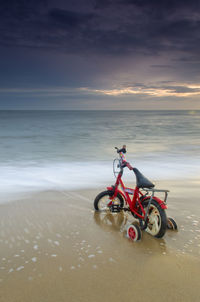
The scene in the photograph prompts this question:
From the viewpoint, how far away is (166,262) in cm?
327

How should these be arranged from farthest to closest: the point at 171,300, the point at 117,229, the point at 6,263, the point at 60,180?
the point at 60,180 → the point at 117,229 → the point at 6,263 → the point at 171,300

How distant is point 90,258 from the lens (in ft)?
11.0

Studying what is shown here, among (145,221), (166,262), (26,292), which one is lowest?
(26,292)

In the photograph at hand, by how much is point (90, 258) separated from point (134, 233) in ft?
2.65

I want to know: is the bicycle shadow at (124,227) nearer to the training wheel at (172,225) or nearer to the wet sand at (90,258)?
the wet sand at (90,258)

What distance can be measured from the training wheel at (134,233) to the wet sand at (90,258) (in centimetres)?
8

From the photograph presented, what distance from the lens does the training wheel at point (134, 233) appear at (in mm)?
3766

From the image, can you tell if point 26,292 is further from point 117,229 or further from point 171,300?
point 117,229

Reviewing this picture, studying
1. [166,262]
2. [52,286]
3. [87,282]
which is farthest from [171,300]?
[52,286]

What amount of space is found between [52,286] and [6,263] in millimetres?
750

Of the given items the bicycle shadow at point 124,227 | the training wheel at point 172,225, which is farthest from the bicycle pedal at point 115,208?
the training wheel at point 172,225

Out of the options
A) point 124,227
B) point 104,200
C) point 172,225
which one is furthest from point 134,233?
point 104,200

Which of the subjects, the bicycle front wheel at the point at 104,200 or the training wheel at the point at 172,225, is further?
the bicycle front wheel at the point at 104,200

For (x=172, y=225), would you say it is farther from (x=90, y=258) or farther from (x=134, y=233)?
(x=90, y=258)
